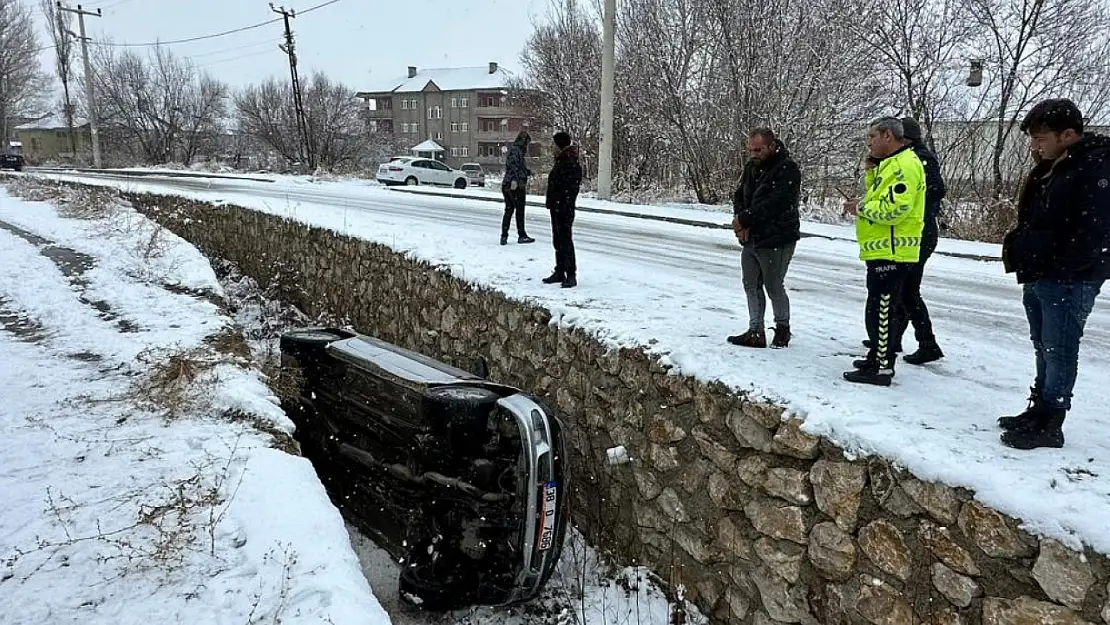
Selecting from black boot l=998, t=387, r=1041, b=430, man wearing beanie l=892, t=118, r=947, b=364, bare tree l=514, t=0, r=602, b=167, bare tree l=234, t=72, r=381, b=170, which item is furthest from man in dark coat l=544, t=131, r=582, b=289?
bare tree l=234, t=72, r=381, b=170

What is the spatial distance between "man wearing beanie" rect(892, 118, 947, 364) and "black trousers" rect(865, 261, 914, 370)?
0.23m

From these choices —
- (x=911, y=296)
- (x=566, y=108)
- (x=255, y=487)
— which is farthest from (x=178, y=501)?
(x=566, y=108)

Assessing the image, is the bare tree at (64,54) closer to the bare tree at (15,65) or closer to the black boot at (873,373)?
the bare tree at (15,65)

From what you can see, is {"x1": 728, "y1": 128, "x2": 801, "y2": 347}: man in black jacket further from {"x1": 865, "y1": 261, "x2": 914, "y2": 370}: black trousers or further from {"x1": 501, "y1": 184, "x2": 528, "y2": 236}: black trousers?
{"x1": 501, "y1": 184, "x2": 528, "y2": 236}: black trousers

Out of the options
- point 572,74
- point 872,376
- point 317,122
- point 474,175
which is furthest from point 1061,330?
point 317,122

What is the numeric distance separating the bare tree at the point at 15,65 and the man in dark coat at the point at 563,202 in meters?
60.6

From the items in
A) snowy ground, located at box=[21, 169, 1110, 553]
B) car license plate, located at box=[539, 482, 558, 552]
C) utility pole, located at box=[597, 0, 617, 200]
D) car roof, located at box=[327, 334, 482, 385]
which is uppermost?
utility pole, located at box=[597, 0, 617, 200]

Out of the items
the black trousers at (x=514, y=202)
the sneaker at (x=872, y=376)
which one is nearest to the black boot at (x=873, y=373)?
the sneaker at (x=872, y=376)

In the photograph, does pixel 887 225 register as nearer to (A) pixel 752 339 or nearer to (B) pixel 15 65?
(A) pixel 752 339

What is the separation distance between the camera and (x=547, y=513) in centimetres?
445

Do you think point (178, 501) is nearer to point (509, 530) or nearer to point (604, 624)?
point (509, 530)

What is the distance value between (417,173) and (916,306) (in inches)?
1033

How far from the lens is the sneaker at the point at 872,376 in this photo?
416cm

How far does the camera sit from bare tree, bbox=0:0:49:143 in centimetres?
4997
